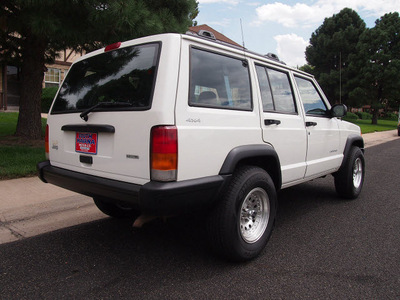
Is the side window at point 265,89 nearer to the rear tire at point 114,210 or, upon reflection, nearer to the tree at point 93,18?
the rear tire at point 114,210

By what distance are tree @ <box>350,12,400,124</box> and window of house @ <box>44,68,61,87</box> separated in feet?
87.1

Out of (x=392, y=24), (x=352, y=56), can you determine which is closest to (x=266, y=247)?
(x=352, y=56)

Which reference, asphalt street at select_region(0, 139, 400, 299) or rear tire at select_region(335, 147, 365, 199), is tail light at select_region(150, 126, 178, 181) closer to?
asphalt street at select_region(0, 139, 400, 299)

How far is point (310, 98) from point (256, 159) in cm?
160

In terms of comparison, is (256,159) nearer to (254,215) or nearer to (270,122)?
(270,122)

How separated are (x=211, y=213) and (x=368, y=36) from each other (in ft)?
116

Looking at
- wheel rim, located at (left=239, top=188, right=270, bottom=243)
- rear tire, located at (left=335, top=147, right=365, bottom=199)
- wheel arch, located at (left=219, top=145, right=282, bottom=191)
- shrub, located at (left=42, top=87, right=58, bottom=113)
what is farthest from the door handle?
shrub, located at (left=42, top=87, right=58, bottom=113)

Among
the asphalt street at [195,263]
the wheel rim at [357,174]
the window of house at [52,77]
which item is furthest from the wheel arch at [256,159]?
the window of house at [52,77]

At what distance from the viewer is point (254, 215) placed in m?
3.05

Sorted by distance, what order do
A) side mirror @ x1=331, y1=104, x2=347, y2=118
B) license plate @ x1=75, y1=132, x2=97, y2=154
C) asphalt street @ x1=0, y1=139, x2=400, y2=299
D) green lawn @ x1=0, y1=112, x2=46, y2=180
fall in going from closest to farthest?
1. asphalt street @ x1=0, y1=139, x2=400, y2=299
2. license plate @ x1=75, y1=132, x2=97, y2=154
3. side mirror @ x1=331, y1=104, x2=347, y2=118
4. green lawn @ x1=0, y1=112, x2=46, y2=180

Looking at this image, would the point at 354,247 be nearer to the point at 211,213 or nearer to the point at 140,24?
the point at 211,213

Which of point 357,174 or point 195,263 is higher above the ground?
point 357,174

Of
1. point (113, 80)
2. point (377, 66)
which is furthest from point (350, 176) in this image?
point (377, 66)

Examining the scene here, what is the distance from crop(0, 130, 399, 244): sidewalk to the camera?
3.55 m
